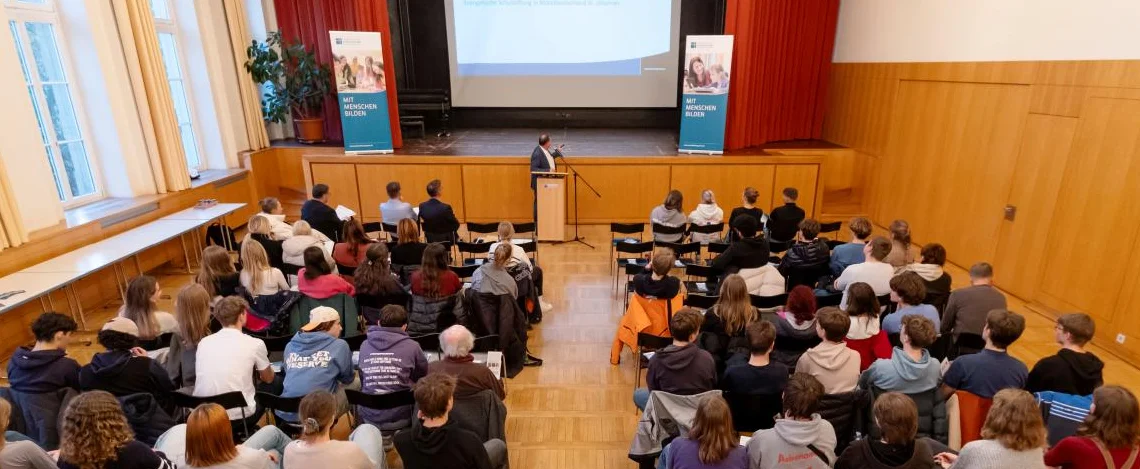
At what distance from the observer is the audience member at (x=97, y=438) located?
2.38 meters

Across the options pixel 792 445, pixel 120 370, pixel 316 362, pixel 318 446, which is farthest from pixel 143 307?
pixel 792 445

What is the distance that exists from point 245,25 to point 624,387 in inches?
357

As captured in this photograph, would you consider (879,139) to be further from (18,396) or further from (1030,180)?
(18,396)

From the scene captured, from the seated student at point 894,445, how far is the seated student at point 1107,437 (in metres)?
0.67

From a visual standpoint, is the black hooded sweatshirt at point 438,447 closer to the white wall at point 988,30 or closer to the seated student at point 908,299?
the seated student at point 908,299

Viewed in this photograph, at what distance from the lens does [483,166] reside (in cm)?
872

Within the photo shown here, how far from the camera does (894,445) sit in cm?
244

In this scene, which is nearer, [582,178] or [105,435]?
[105,435]

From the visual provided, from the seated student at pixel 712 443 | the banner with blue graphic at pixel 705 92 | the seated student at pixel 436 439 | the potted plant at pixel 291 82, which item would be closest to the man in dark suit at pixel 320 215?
the seated student at pixel 436 439

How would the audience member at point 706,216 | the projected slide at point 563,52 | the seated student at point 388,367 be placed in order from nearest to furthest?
the seated student at point 388,367 → the audience member at point 706,216 → the projected slide at point 563,52

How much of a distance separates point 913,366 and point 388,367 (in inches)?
113

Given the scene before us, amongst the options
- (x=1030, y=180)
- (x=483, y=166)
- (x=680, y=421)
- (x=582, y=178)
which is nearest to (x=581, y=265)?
(x=582, y=178)

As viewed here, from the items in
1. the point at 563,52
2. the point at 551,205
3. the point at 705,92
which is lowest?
the point at 551,205

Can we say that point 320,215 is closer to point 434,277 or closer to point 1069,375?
point 434,277
